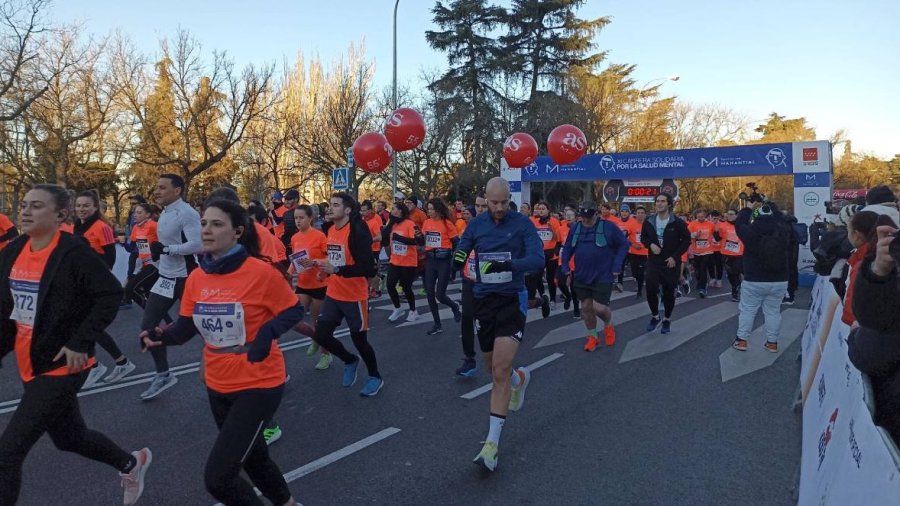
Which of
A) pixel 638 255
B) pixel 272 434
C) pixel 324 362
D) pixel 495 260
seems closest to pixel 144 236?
pixel 324 362

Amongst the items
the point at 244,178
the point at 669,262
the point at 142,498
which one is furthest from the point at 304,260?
the point at 244,178

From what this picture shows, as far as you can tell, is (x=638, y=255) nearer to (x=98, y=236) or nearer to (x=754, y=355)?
(x=754, y=355)

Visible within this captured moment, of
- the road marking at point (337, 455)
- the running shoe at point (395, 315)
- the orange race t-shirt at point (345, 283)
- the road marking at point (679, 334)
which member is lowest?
the road marking at point (679, 334)

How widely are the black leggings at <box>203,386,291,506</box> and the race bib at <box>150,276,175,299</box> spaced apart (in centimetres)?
299

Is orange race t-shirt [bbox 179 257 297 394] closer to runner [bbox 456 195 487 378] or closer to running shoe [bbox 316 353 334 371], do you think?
runner [bbox 456 195 487 378]

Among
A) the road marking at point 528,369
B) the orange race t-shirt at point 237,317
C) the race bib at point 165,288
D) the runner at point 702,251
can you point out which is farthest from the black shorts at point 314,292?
the runner at point 702,251

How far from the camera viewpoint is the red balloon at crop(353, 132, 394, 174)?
462 inches

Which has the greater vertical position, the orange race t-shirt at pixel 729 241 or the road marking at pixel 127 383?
the orange race t-shirt at pixel 729 241

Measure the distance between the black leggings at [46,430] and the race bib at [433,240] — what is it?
5.84m

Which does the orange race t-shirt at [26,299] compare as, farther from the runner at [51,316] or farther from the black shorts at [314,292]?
the black shorts at [314,292]

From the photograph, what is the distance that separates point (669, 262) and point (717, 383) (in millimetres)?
2586

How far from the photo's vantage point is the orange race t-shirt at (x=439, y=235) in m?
8.79

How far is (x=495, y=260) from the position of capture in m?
4.56

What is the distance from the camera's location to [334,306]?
5.79 m
